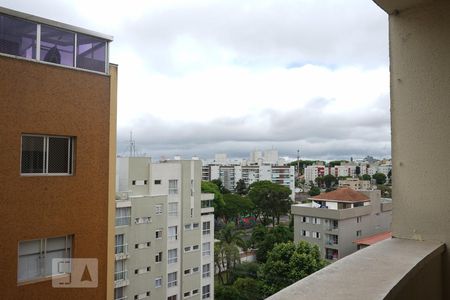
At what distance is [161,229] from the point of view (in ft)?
36.7

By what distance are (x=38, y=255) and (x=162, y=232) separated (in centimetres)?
751

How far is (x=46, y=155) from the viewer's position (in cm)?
394

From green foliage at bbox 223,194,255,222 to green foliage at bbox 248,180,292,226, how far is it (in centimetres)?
60

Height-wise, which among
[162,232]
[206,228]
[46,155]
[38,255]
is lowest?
[206,228]

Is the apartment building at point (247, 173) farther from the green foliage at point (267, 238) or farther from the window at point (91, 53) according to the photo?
the window at point (91, 53)

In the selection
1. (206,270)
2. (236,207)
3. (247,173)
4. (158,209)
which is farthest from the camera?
(247,173)

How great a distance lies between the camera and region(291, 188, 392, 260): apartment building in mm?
8445

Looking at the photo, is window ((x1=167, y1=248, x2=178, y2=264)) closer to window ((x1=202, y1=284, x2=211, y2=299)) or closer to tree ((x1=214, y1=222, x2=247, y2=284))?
window ((x1=202, y1=284, x2=211, y2=299))

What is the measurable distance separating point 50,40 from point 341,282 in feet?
13.8

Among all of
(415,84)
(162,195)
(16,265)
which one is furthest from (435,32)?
(162,195)

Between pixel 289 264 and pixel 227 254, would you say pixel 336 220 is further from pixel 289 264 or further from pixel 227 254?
pixel 227 254

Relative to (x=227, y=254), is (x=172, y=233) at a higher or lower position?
higher

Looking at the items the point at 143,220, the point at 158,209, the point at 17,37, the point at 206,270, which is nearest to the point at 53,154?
the point at 17,37

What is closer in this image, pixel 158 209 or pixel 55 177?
pixel 55 177
